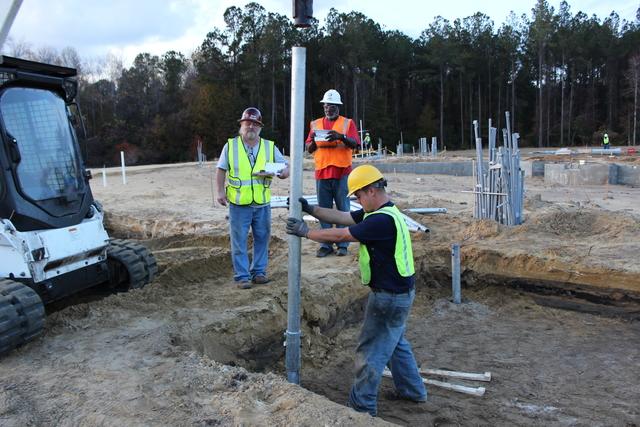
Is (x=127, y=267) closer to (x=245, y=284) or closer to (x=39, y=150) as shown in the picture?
(x=245, y=284)

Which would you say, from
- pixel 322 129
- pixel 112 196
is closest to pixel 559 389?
pixel 322 129

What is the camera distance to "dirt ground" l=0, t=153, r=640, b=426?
3461mm

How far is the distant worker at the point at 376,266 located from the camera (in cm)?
390

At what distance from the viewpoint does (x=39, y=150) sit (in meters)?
4.85

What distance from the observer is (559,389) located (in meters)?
5.10

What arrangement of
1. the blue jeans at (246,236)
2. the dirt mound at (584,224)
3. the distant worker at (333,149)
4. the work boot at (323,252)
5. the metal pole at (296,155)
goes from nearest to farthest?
the metal pole at (296,155) < the blue jeans at (246,236) < the distant worker at (333,149) < the work boot at (323,252) < the dirt mound at (584,224)

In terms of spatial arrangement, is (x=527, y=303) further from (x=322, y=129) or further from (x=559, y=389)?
(x=322, y=129)

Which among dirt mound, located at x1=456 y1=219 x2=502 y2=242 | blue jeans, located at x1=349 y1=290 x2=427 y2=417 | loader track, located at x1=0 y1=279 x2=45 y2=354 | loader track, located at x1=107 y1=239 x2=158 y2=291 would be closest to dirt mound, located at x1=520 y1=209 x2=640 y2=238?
dirt mound, located at x1=456 y1=219 x2=502 y2=242

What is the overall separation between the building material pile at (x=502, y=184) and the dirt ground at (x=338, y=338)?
0.37 metres

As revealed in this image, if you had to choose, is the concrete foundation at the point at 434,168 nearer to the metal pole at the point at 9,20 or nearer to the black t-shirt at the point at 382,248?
the black t-shirt at the point at 382,248

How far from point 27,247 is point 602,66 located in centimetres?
6280

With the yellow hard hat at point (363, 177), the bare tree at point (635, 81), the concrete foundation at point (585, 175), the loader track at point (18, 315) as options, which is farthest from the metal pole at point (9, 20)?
the bare tree at point (635, 81)

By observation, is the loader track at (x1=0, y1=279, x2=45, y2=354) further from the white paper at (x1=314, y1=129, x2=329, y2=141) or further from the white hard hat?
the white hard hat

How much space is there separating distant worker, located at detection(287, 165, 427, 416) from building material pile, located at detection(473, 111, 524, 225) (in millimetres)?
5827
